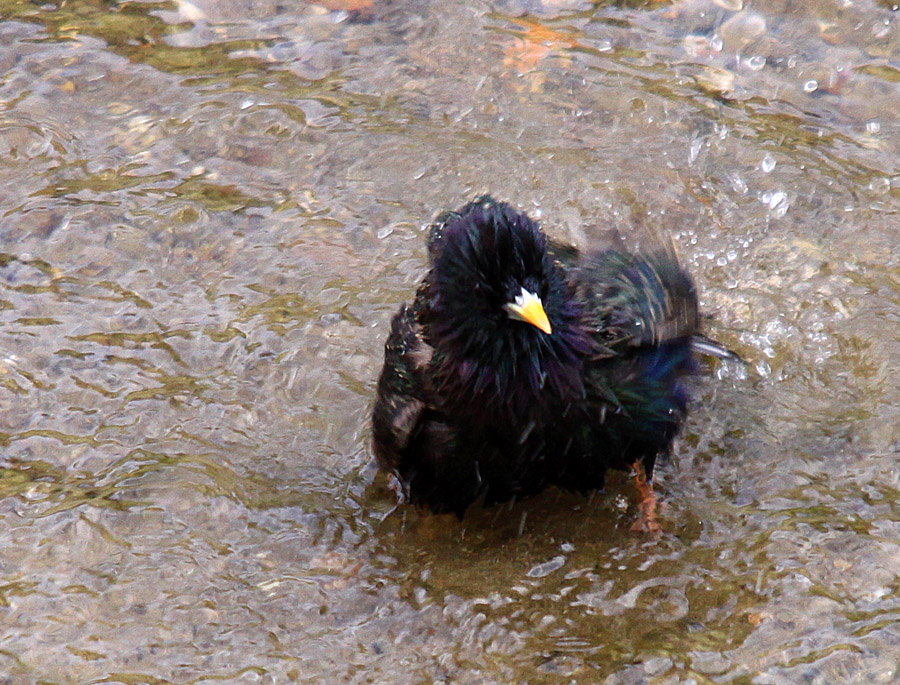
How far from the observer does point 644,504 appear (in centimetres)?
445

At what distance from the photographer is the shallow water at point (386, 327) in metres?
3.90

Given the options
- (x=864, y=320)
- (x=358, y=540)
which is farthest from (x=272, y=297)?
(x=864, y=320)

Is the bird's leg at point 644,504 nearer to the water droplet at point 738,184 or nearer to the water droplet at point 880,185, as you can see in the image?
the water droplet at point 738,184

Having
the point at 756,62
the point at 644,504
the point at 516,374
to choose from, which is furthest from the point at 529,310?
the point at 756,62

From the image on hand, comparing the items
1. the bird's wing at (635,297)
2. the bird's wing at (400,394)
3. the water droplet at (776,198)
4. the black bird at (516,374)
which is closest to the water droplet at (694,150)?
the water droplet at (776,198)

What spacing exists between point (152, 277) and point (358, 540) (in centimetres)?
212

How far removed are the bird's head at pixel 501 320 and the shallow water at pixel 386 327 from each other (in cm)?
82

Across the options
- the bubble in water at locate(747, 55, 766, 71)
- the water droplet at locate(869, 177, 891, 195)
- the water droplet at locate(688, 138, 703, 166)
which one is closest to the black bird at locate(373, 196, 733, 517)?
the water droplet at locate(688, 138, 703, 166)

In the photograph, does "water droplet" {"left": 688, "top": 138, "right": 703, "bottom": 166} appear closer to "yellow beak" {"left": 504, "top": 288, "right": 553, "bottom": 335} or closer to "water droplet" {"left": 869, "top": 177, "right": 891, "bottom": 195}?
"water droplet" {"left": 869, "top": 177, "right": 891, "bottom": 195}

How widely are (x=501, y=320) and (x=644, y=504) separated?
3.79 feet

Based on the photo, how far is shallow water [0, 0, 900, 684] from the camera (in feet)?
12.8

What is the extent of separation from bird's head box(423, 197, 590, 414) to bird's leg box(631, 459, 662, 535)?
2.26 feet

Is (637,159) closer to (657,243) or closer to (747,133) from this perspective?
(747,133)

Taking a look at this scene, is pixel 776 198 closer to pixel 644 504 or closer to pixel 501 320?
pixel 644 504
